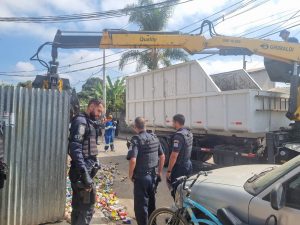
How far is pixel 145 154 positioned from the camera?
477 cm

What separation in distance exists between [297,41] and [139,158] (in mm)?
5843

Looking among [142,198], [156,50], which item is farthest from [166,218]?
[156,50]

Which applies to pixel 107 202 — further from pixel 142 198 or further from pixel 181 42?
→ pixel 181 42

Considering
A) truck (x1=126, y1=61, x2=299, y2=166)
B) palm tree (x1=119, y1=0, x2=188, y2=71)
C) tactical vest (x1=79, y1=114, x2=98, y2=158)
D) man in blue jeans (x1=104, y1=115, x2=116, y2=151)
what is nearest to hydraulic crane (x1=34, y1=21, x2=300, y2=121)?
truck (x1=126, y1=61, x2=299, y2=166)

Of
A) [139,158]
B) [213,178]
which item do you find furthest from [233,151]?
[213,178]

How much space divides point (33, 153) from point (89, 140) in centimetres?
108

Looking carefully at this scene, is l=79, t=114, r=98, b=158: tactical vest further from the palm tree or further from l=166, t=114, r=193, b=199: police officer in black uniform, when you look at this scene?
the palm tree

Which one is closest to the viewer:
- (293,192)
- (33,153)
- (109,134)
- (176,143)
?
(293,192)

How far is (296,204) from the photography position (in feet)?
8.91

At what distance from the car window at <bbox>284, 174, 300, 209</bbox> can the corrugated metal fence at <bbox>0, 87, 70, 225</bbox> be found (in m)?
3.29

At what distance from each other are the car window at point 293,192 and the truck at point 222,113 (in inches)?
191

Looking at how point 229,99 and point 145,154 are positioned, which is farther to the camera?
point 229,99

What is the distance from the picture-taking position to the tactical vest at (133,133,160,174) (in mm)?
4738

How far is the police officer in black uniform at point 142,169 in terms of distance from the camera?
4680 mm
